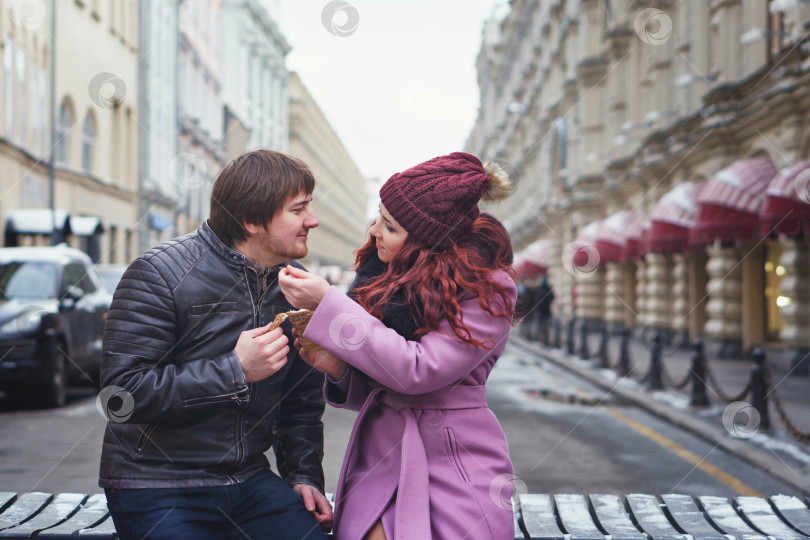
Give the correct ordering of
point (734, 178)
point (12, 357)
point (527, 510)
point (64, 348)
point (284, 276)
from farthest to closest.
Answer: point (734, 178)
point (64, 348)
point (12, 357)
point (527, 510)
point (284, 276)

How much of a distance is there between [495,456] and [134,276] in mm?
1134

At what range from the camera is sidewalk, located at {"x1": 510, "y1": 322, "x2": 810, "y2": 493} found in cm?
717

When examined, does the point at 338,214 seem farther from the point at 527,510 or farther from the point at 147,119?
the point at 527,510

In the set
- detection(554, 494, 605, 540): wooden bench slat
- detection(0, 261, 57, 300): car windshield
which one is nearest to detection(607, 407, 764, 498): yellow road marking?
detection(554, 494, 605, 540): wooden bench slat

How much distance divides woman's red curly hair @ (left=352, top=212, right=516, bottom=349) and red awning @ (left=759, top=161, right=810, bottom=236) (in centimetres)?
1115

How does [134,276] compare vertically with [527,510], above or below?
above

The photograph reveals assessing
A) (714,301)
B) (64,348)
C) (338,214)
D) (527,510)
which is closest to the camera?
(527,510)

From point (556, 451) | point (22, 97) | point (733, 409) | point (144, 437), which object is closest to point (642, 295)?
point (733, 409)

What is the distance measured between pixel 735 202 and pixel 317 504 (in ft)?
45.9

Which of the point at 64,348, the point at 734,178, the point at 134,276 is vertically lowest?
the point at 64,348

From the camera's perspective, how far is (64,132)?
944 inches

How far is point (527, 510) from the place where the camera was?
2979mm

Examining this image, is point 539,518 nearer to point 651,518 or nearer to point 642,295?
point 651,518

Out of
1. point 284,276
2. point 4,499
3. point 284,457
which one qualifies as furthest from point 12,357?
point 284,276
